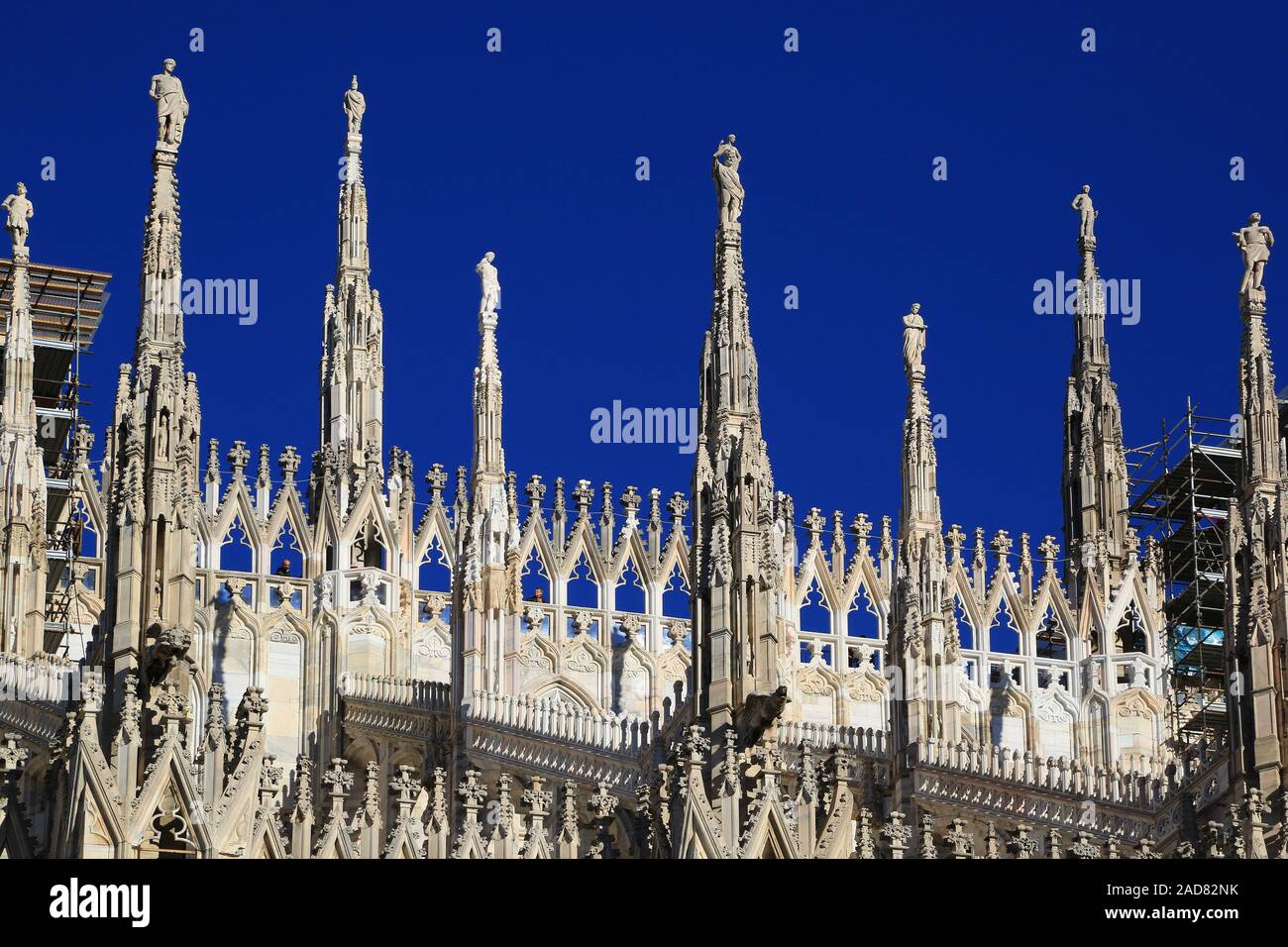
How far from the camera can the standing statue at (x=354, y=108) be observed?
2195 inches

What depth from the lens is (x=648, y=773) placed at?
3919 centimetres

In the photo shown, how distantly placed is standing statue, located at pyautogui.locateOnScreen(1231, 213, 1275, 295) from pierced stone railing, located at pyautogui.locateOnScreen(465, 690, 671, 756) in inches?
381

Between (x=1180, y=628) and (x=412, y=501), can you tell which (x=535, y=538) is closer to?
(x=412, y=501)

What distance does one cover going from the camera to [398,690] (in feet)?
161

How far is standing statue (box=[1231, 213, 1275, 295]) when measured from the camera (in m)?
41.8

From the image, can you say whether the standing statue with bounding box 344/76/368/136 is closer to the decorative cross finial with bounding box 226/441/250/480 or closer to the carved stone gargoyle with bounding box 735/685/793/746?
the decorative cross finial with bounding box 226/441/250/480

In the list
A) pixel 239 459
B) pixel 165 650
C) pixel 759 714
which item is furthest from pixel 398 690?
pixel 165 650

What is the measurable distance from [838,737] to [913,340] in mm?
7385

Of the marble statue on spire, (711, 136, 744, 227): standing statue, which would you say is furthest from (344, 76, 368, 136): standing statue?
(711, 136, 744, 227): standing statue

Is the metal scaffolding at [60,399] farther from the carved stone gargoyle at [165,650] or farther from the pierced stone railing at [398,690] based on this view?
the carved stone gargoyle at [165,650]

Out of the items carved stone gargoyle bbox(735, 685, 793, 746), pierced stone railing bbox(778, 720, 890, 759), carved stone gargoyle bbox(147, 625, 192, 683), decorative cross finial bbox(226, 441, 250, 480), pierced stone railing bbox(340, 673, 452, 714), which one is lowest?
carved stone gargoyle bbox(735, 685, 793, 746)

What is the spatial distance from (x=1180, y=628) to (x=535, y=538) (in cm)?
1159
